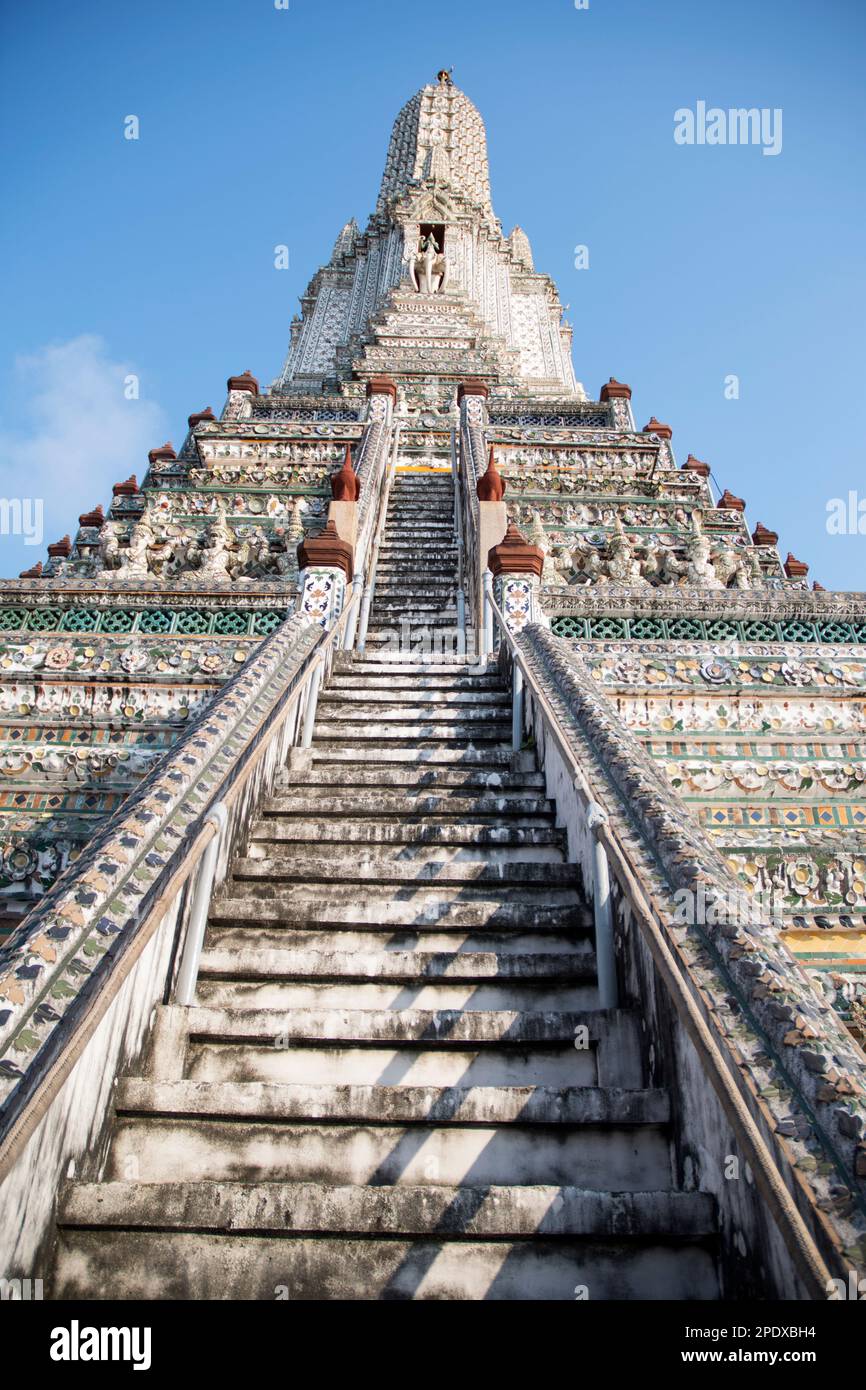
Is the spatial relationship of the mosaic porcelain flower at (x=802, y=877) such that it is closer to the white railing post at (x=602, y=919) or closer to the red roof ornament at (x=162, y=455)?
the white railing post at (x=602, y=919)

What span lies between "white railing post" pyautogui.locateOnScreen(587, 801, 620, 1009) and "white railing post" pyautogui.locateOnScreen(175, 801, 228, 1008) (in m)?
A: 1.64

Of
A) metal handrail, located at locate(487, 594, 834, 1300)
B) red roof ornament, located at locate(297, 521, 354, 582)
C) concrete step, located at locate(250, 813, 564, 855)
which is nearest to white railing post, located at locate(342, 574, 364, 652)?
red roof ornament, located at locate(297, 521, 354, 582)

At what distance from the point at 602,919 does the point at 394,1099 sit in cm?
123

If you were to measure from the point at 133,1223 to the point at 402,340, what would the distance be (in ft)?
75.6

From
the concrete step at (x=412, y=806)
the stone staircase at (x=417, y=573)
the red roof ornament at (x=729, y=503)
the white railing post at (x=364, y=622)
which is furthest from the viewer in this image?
the red roof ornament at (x=729, y=503)

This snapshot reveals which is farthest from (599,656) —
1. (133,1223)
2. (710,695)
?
(133,1223)

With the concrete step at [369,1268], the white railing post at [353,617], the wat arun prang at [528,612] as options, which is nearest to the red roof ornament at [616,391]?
the wat arun prang at [528,612]

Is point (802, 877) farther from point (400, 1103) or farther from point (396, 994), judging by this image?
point (400, 1103)

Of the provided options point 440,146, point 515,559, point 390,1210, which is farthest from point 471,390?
point 440,146

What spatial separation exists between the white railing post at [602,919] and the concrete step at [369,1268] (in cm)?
111

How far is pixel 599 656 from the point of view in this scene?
7477 mm

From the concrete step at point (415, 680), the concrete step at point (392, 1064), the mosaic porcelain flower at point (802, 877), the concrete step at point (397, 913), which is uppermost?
the concrete step at point (415, 680)

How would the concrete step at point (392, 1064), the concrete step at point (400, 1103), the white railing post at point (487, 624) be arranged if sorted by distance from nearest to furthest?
the concrete step at point (400, 1103) → the concrete step at point (392, 1064) → the white railing post at point (487, 624)

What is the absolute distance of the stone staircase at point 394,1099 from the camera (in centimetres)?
258
